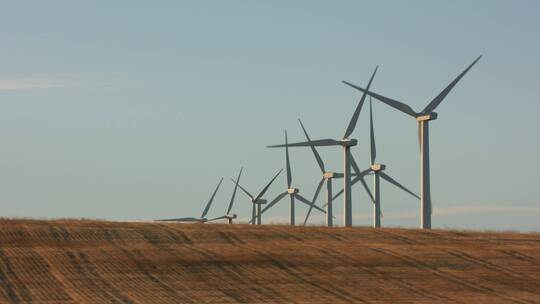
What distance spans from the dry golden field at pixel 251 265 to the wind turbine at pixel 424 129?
4518 millimetres

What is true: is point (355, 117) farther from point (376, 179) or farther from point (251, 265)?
point (251, 265)

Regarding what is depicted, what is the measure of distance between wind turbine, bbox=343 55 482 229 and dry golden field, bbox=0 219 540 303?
4.52 meters

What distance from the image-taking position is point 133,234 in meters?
72.1

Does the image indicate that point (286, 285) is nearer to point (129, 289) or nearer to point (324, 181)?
point (129, 289)

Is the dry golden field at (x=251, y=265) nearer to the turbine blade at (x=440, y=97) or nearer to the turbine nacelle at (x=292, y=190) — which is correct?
the turbine blade at (x=440, y=97)

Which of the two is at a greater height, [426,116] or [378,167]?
[426,116]

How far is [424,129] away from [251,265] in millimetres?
28830

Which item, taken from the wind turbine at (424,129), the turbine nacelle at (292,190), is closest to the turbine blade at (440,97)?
the wind turbine at (424,129)

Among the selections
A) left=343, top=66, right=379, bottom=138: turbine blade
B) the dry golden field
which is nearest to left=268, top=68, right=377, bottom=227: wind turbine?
left=343, top=66, right=379, bottom=138: turbine blade

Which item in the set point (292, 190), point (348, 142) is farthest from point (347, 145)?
point (292, 190)

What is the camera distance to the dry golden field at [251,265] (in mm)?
56781

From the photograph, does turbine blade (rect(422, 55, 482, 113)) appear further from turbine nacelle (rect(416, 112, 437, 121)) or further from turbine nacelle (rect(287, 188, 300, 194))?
turbine nacelle (rect(287, 188, 300, 194))

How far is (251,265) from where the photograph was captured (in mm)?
65625

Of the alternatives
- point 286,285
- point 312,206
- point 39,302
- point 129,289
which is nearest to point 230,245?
point 286,285
